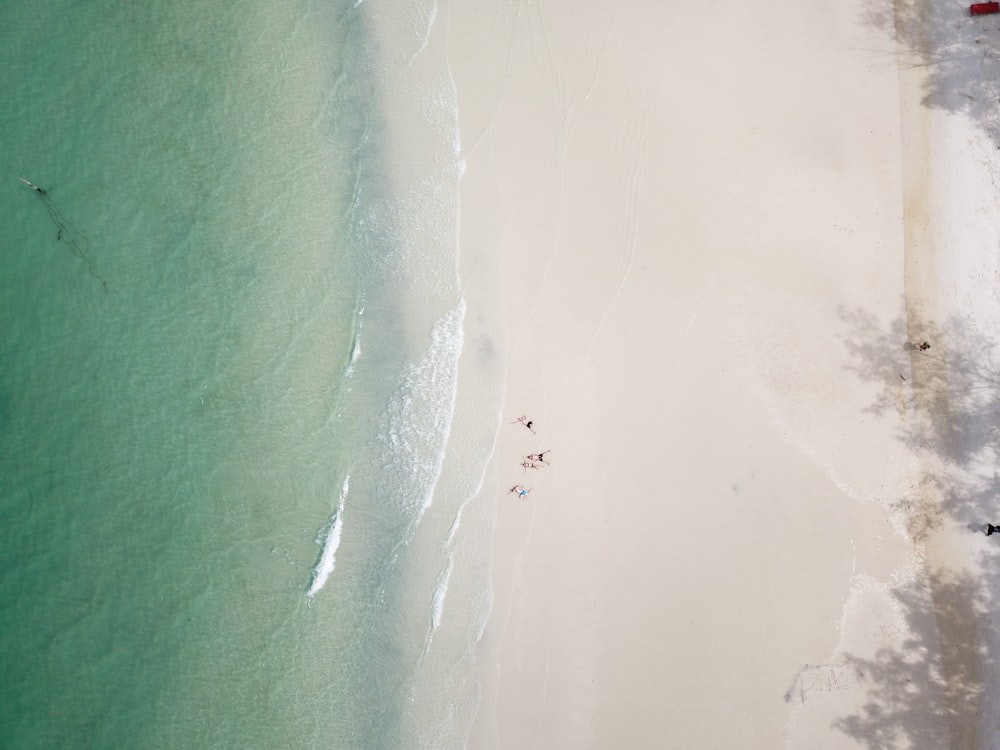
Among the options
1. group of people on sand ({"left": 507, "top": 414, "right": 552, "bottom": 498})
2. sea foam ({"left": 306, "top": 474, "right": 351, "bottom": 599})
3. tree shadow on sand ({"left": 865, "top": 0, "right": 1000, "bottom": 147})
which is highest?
tree shadow on sand ({"left": 865, "top": 0, "right": 1000, "bottom": 147})

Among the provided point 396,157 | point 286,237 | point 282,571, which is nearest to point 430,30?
point 396,157

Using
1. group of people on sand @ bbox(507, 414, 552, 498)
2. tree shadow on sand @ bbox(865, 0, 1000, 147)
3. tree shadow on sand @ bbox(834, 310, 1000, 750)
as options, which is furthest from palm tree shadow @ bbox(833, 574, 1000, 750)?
tree shadow on sand @ bbox(865, 0, 1000, 147)

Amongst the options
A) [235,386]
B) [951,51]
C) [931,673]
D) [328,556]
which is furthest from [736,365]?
[235,386]

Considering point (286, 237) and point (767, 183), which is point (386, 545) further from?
point (767, 183)

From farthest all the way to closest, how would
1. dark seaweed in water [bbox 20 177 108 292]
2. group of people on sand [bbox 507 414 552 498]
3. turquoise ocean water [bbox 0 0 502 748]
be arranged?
dark seaweed in water [bbox 20 177 108 292] → group of people on sand [bbox 507 414 552 498] → turquoise ocean water [bbox 0 0 502 748]

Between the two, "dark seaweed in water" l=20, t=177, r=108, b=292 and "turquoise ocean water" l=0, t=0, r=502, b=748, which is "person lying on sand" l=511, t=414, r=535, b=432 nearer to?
"turquoise ocean water" l=0, t=0, r=502, b=748
